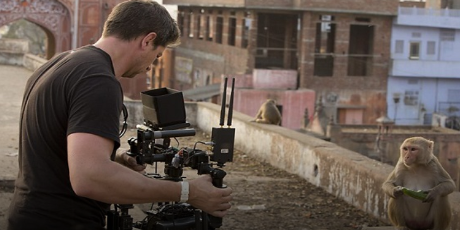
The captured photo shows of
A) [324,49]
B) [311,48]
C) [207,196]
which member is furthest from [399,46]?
[207,196]

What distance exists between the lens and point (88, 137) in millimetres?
2516

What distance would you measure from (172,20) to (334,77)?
3382 cm

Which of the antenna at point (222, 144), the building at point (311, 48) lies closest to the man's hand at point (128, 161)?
the antenna at point (222, 144)

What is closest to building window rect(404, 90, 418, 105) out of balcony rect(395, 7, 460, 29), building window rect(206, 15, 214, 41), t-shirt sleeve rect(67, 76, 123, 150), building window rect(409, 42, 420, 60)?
building window rect(409, 42, 420, 60)

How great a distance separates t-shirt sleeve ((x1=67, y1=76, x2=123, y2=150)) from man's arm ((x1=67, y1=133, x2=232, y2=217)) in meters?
0.02

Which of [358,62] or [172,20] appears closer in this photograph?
[172,20]

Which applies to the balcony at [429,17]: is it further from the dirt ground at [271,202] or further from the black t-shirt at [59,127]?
the black t-shirt at [59,127]

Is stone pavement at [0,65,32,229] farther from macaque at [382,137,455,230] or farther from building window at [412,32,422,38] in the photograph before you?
building window at [412,32,422,38]

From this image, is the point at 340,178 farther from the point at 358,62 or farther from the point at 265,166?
the point at 358,62

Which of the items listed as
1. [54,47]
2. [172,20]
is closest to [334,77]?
[54,47]

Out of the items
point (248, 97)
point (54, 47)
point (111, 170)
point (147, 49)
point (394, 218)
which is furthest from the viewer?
point (248, 97)

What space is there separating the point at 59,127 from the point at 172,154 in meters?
0.48

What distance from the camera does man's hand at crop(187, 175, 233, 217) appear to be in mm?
2773

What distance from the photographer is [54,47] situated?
96.6 feet
